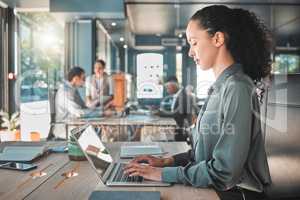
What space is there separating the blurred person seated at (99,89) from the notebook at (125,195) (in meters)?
4.46

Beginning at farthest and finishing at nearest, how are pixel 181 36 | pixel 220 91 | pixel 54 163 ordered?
1. pixel 181 36
2. pixel 54 163
3. pixel 220 91

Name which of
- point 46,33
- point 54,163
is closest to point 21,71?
point 46,33

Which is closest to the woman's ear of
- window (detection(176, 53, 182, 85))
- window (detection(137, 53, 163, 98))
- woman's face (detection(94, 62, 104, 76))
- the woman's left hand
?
the woman's left hand

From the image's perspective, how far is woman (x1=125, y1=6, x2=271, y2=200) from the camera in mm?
1201

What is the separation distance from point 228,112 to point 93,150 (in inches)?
23.8

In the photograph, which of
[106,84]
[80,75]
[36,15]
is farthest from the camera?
[36,15]

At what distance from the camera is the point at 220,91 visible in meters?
1.35

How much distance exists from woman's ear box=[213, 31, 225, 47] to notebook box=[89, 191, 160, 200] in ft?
2.09

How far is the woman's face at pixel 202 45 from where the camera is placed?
4.57 feet

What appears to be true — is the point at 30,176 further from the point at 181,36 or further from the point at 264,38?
the point at 181,36

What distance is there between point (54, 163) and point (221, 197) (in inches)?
32.7

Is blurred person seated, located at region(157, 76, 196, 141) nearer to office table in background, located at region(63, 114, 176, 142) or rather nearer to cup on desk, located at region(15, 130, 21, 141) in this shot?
office table in background, located at region(63, 114, 176, 142)

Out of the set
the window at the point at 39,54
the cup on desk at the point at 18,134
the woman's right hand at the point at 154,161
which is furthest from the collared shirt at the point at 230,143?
the window at the point at 39,54

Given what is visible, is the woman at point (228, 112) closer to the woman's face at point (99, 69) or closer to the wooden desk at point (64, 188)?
the wooden desk at point (64, 188)
